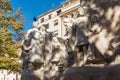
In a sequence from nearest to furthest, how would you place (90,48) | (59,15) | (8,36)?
(90,48) < (8,36) < (59,15)

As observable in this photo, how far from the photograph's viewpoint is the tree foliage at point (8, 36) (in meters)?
24.2

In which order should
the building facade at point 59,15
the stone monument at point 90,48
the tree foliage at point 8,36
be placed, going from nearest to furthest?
the stone monument at point 90,48
the tree foliage at point 8,36
the building facade at point 59,15

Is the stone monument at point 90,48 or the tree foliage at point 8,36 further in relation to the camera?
the tree foliage at point 8,36

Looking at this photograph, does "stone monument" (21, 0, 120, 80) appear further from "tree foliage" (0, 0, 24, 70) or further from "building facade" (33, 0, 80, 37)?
"building facade" (33, 0, 80, 37)

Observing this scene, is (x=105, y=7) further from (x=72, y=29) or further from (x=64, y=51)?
(x=64, y=51)

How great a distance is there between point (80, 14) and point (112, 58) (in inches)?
78.1

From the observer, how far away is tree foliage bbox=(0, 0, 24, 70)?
2422 centimetres

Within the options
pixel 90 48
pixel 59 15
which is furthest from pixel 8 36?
pixel 59 15

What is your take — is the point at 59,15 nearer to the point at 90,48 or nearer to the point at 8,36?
the point at 8,36

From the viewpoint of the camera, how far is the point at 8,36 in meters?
25.2

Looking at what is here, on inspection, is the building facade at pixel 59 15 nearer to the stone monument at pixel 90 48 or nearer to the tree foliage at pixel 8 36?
the tree foliage at pixel 8 36

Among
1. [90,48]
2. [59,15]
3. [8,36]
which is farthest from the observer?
[59,15]

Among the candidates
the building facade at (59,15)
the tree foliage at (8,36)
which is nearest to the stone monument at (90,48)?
the tree foliage at (8,36)

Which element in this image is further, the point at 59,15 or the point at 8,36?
the point at 59,15
